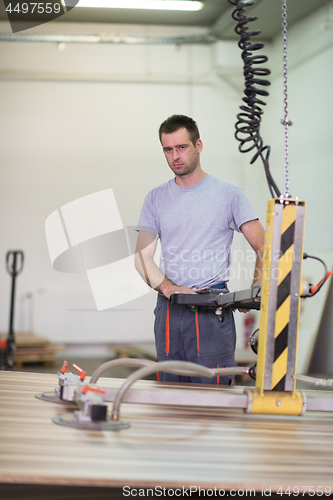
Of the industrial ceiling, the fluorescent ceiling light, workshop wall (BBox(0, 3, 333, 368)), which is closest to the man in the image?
the fluorescent ceiling light

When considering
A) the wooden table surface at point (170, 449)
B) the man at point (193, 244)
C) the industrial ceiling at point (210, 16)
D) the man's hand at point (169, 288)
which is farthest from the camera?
the industrial ceiling at point (210, 16)

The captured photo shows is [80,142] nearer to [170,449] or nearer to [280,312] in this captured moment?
[280,312]

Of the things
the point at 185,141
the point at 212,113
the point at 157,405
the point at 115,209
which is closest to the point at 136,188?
the point at 115,209

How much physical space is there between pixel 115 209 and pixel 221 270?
4.61m

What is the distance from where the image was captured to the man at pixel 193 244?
6.67 feet

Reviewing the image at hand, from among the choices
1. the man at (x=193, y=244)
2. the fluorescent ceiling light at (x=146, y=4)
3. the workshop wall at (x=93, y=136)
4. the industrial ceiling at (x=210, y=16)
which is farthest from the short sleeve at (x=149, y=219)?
the workshop wall at (x=93, y=136)

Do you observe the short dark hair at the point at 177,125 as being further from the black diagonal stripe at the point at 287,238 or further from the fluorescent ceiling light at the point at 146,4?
the fluorescent ceiling light at the point at 146,4

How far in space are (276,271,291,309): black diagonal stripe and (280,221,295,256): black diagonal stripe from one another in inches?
2.3

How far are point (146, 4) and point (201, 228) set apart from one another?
13.9 feet

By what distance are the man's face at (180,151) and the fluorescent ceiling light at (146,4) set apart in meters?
3.81

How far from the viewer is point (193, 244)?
2135 mm

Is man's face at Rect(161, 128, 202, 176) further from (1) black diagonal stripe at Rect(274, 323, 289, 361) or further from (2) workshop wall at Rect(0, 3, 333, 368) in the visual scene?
(2) workshop wall at Rect(0, 3, 333, 368)

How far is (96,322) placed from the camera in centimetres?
653

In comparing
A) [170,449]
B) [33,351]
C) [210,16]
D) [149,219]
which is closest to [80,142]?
[210,16]
